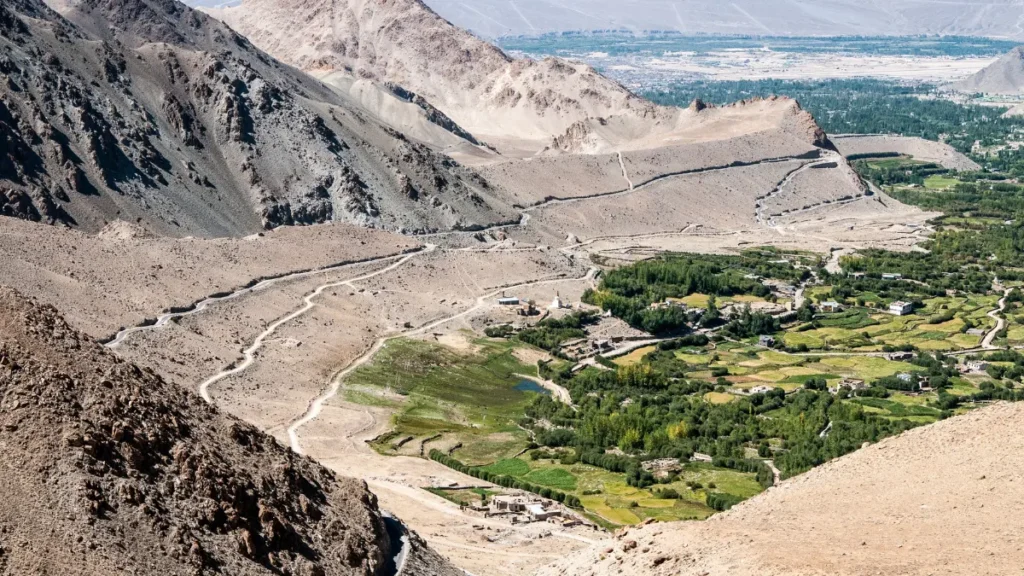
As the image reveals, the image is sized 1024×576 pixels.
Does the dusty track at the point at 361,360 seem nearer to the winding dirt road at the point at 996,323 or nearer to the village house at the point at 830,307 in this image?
the village house at the point at 830,307

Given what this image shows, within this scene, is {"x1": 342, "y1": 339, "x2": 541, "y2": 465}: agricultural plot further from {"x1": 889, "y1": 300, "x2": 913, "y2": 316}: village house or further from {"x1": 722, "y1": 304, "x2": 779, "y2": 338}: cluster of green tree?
{"x1": 889, "y1": 300, "x2": 913, "y2": 316}: village house

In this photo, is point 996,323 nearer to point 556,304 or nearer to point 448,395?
point 556,304

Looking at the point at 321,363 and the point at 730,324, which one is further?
the point at 730,324

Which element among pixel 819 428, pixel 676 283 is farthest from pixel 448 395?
pixel 676 283

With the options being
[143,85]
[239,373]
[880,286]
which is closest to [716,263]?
[880,286]

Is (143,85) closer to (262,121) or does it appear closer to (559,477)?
(262,121)

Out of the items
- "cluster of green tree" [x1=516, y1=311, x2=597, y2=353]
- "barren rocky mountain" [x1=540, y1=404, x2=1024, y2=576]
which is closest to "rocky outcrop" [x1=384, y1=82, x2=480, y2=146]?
"cluster of green tree" [x1=516, y1=311, x2=597, y2=353]

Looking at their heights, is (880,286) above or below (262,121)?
below

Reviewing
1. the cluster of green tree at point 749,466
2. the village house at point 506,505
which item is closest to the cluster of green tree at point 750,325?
the cluster of green tree at point 749,466
